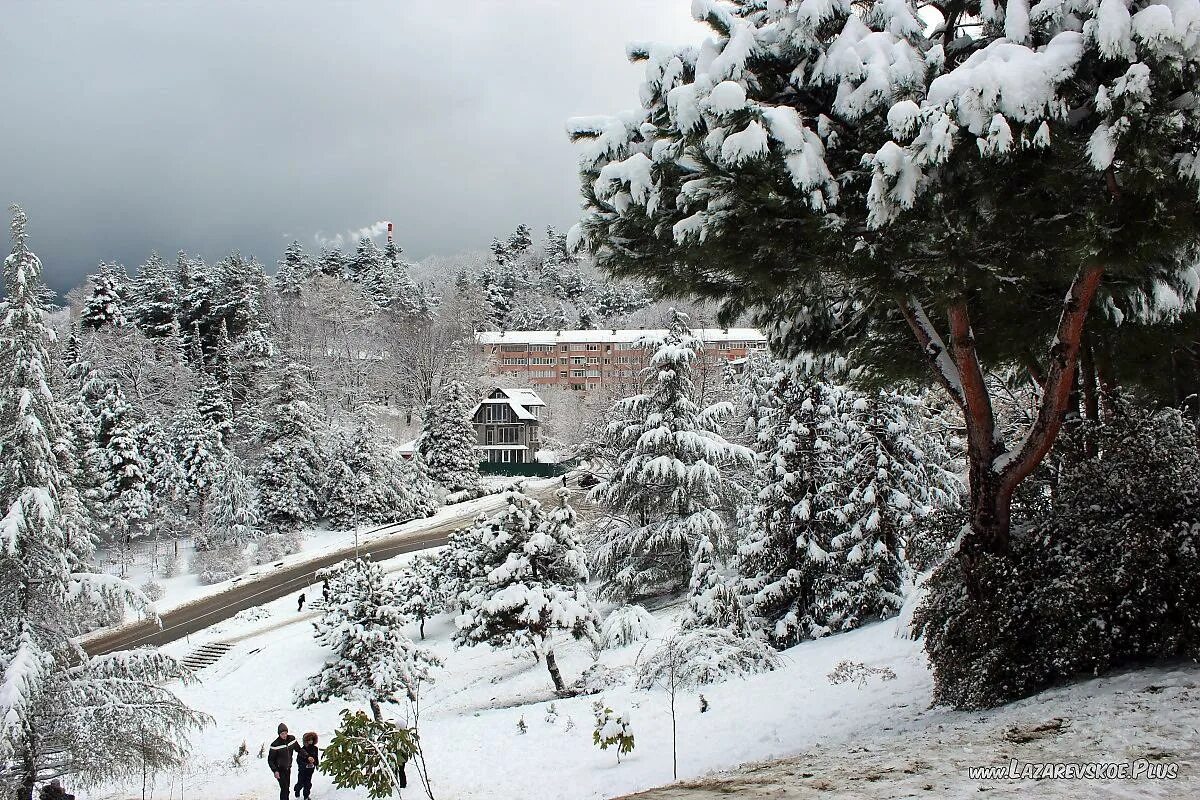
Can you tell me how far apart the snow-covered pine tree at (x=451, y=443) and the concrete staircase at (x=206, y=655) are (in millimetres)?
21261

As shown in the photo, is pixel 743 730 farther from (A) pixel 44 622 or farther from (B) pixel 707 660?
(A) pixel 44 622

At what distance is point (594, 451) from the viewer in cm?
3522

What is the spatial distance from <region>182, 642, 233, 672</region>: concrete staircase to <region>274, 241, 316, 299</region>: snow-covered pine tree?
1913 inches

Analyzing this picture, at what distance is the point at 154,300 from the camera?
66125 mm

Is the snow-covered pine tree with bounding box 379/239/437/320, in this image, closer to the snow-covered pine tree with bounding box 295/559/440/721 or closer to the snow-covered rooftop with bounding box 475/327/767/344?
the snow-covered rooftop with bounding box 475/327/767/344

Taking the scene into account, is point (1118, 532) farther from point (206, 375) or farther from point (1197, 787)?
point (206, 375)

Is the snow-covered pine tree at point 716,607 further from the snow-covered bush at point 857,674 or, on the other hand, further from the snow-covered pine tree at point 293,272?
the snow-covered pine tree at point 293,272

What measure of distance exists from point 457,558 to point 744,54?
2228 cm

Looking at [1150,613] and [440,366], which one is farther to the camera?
[440,366]

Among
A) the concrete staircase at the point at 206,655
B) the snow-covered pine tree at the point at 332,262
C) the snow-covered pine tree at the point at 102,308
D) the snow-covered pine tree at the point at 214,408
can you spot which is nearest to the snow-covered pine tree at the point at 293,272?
the snow-covered pine tree at the point at 332,262

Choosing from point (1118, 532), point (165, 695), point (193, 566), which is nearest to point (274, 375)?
point (193, 566)

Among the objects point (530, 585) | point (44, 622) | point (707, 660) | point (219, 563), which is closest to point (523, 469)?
point (219, 563)

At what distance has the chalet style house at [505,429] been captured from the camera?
61.8 meters

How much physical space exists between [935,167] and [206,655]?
3087 cm
